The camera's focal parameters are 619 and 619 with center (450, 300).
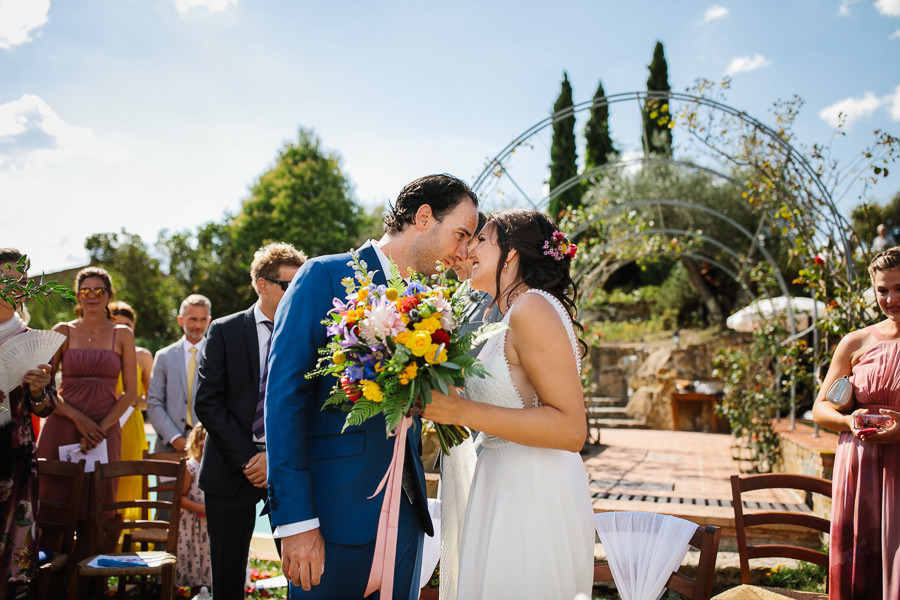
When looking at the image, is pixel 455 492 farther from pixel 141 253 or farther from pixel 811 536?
pixel 141 253

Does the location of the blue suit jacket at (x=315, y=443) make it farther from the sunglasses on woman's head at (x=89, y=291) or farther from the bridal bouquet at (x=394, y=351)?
the sunglasses on woman's head at (x=89, y=291)

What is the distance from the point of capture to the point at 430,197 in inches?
92.4

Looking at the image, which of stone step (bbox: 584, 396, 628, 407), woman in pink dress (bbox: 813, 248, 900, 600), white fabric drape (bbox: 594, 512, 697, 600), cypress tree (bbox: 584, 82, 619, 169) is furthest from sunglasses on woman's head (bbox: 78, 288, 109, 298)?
cypress tree (bbox: 584, 82, 619, 169)

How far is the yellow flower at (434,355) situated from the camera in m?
1.75

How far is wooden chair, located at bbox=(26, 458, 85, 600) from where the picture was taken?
3613mm

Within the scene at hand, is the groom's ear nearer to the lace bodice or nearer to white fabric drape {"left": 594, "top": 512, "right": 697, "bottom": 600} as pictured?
the lace bodice

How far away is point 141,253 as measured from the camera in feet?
74.5

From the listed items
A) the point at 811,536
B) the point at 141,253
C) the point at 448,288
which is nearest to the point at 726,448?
the point at 811,536

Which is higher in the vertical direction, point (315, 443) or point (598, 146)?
point (598, 146)

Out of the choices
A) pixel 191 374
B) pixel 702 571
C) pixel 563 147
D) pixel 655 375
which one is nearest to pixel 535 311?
pixel 702 571

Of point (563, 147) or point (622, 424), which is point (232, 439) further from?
point (563, 147)

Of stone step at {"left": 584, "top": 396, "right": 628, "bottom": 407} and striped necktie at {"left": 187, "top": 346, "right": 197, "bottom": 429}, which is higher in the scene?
striped necktie at {"left": 187, "top": 346, "right": 197, "bottom": 429}

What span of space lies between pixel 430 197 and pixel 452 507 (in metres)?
1.23

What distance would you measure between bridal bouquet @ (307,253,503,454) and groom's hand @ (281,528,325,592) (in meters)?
0.40
